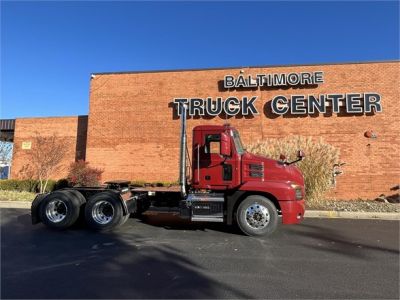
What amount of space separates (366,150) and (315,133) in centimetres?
255

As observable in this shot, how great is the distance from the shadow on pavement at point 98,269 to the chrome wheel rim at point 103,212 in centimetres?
69

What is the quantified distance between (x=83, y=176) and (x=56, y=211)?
9336 mm

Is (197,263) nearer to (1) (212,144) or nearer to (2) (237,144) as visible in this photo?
(1) (212,144)

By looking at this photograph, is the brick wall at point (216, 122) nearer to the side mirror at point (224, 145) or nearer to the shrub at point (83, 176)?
the shrub at point (83, 176)

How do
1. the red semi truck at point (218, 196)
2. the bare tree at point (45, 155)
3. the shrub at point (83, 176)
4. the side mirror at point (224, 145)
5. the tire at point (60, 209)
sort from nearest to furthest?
1. the red semi truck at point (218, 196)
2. the side mirror at point (224, 145)
3. the tire at point (60, 209)
4. the shrub at point (83, 176)
5. the bare tree at point (45, 155)

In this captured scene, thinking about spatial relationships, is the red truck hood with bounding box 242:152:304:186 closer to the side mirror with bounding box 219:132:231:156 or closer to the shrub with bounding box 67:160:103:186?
the side mirror with bounding box 219:132:231:156

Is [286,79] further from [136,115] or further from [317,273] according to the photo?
[317,273]

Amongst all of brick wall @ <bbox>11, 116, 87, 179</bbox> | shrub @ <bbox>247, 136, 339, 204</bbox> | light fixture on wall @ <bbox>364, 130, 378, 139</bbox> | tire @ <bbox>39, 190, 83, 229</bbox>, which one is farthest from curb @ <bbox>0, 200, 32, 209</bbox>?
light fixture on wall @ <bbox>364, 130, 378, 139</bbox>

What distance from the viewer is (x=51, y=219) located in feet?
33.2

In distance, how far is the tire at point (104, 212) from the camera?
9.86 m

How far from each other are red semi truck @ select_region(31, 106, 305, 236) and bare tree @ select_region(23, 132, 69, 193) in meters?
12.4

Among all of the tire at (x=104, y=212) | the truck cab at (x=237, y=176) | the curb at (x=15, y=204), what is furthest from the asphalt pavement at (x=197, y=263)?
the curb at (x=15, y=204)

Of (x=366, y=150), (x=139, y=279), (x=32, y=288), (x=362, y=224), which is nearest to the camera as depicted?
(x=32, y=288)

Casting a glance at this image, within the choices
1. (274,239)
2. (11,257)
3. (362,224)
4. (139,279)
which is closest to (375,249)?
(274,239)
